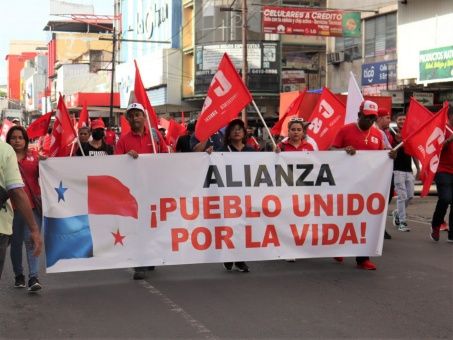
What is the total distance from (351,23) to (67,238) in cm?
2340

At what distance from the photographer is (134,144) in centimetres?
769

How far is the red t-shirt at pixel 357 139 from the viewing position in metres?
8.12

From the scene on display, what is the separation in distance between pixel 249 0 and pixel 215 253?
3712cm

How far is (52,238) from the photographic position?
6875 millimetres

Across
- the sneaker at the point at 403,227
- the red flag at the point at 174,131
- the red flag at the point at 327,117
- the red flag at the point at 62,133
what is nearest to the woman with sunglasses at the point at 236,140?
the red flag at the point at 62,133

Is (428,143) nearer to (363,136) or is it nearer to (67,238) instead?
(363,136)

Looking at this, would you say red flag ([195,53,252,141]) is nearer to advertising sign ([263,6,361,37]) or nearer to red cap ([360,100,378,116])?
red cap ([360,100,378,116])

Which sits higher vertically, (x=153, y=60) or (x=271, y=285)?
(x=153, y=60)

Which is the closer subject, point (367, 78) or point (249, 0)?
point (367, 78)

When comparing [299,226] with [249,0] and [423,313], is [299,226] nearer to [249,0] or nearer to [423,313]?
[423,313]

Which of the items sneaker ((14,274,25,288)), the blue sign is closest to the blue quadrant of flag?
sneaker ((14,274,25,288))

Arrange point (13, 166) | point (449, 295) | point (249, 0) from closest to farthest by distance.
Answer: point (13, 166) → point (449, 295) → point (249, 0)

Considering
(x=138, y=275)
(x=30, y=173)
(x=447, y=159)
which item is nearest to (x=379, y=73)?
(x=447, y=159)

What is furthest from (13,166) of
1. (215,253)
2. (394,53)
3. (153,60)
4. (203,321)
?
(153,60)
